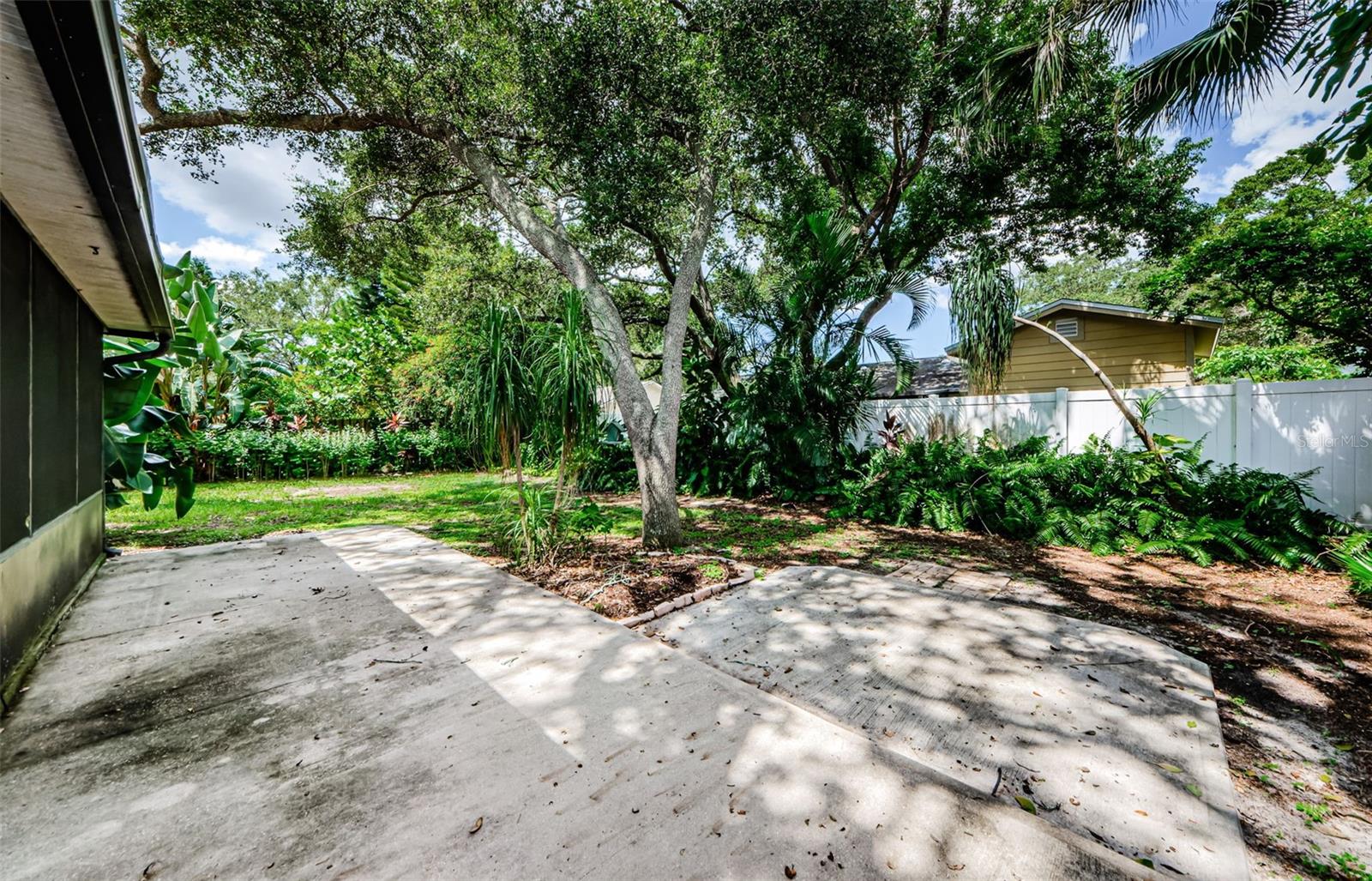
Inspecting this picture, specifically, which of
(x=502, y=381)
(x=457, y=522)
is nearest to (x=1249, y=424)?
(x=502, y=381)

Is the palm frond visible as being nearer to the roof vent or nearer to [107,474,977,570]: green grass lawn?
[107,474,977,570]: green grass lawn

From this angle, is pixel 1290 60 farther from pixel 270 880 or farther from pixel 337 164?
pixel 337 164

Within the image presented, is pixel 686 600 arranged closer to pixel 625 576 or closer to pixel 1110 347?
pixel 625 576

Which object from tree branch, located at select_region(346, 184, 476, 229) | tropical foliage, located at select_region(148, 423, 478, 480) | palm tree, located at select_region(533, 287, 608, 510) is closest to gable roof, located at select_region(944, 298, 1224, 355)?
palm tree, located at select_region(533, 287, 608, 510)

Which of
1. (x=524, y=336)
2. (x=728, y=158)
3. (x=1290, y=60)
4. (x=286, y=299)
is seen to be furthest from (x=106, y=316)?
(x=286, y=299)

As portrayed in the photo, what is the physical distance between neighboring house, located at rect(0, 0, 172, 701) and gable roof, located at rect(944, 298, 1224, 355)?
948 centimetres

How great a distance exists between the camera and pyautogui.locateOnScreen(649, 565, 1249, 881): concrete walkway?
1.62 metres

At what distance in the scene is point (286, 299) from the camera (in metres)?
31.3

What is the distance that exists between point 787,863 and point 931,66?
7.51 metres

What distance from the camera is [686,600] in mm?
3467

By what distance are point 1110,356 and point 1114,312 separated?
859 millimetres

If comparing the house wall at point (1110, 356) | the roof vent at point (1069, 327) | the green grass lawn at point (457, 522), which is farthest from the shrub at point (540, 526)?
the roof vent at point (1069, 327)

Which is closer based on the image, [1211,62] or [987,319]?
[1211,62]

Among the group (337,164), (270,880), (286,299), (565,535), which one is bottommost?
(270,880)
